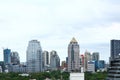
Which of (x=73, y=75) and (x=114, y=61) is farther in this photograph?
(x=114, y=61)

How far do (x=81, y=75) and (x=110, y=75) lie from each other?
1395 centimetres

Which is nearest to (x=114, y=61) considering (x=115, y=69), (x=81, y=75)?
(x=115, y=69)

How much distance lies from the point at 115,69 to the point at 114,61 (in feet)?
8.69

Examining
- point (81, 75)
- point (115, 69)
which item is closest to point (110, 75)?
point (115, 69)

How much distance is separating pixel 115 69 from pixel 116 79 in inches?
103

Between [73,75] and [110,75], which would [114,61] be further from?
[73,75]

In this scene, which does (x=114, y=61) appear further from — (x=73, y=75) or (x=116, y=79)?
(x=73, y=75)

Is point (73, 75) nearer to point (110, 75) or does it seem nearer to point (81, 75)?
point (81, 75)

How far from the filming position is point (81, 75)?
135000mm

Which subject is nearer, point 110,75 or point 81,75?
point 81,75

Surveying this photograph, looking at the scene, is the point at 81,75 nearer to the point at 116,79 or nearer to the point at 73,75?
the point at 73,75

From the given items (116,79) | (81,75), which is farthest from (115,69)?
(81,75)

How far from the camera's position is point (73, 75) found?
13400cm
